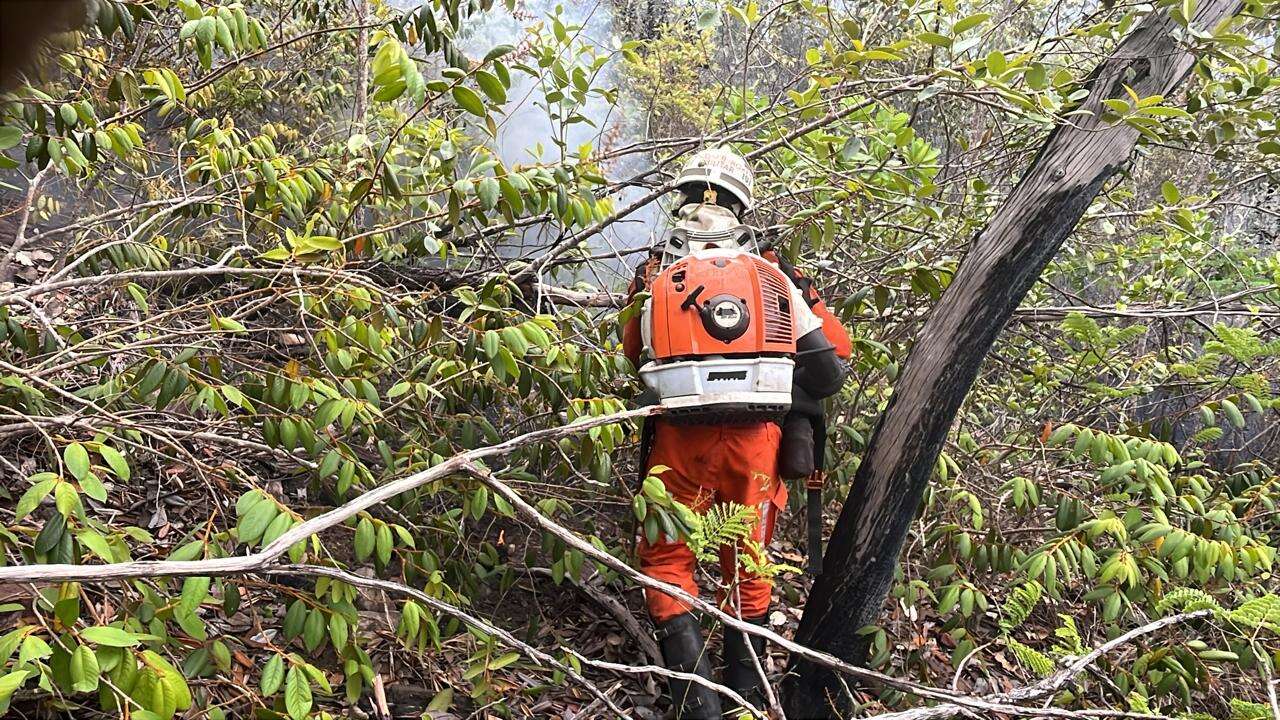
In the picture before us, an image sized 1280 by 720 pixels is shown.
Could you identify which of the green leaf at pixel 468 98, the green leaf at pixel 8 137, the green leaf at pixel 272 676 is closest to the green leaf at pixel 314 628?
the green leaf at pixel 272 676

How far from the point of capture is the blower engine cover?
2900mm

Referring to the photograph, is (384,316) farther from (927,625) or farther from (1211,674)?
(1211,674)

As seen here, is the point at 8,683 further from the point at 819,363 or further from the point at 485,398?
the point at 819,363

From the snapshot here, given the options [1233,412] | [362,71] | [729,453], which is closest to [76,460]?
[729,453]

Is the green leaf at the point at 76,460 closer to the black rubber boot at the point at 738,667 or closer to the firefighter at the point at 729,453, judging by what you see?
the firefighter at the point at 729,453

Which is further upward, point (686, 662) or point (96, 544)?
point (96, 544)

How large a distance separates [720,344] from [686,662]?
1.17 meters

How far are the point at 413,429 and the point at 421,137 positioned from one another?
1.36 meters

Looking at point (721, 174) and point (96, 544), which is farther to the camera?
point (721, 174)

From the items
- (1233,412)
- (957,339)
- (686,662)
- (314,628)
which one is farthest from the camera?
(1233,412)

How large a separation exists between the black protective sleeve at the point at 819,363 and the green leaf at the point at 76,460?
230 centimetres

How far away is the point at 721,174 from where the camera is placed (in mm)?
3205

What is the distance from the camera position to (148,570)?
4.76 feet

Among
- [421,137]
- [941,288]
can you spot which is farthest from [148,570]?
[941,288]
